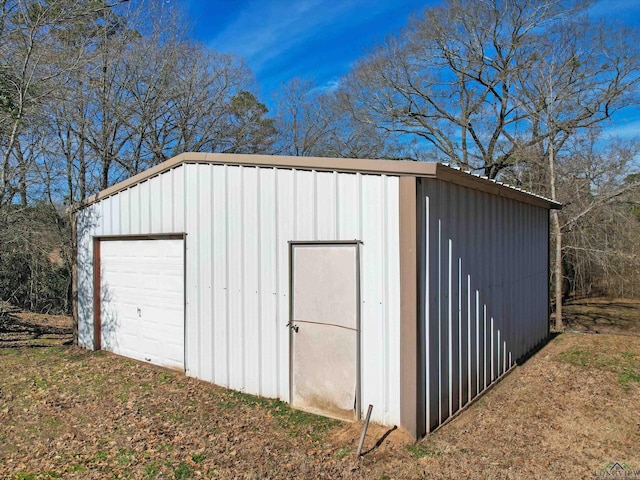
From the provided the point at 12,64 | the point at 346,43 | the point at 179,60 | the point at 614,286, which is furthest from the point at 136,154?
the point at 614,286

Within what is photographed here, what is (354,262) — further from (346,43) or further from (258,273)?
(346,43)

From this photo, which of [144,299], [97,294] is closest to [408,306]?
[144,299]

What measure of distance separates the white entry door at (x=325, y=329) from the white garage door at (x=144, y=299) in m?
2.12

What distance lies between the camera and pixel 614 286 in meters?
15.6

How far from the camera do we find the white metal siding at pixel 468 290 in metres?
3.93

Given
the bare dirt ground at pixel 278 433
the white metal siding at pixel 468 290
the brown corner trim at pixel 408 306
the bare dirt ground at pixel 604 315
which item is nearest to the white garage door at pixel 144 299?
the bare dirt ground at pixel 278 433

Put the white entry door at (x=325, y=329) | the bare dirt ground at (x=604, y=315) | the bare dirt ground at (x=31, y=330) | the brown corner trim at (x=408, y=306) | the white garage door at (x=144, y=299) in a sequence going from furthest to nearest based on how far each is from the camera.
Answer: the bare dirt ground at (x=604, y=315) → the bare dirt ground at (x=31, y=330) → the white garage door at (x=144, y=299) → the white entry door at (x=325, y=329) → the brown corner trim at (x=408, y=306)

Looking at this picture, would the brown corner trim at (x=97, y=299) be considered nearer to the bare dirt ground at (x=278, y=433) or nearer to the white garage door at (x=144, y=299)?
the white garage door at (x=144, y=299)

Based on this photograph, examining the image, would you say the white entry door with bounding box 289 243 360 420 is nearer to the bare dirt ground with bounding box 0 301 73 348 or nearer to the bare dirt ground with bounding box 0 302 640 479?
the bare dirt ground with bounding box 0 302 640 479

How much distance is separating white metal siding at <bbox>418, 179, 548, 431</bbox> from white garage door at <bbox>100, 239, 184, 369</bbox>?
3505 mm

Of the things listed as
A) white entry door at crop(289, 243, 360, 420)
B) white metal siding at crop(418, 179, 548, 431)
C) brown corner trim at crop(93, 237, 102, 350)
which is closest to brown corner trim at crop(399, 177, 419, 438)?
white metal siding at crop(418, 179, 548, 431)

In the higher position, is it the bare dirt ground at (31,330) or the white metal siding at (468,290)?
the white metal siding at (468,290)

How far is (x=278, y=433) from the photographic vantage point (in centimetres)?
398

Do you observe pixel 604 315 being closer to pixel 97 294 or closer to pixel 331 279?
pixel 331 279
